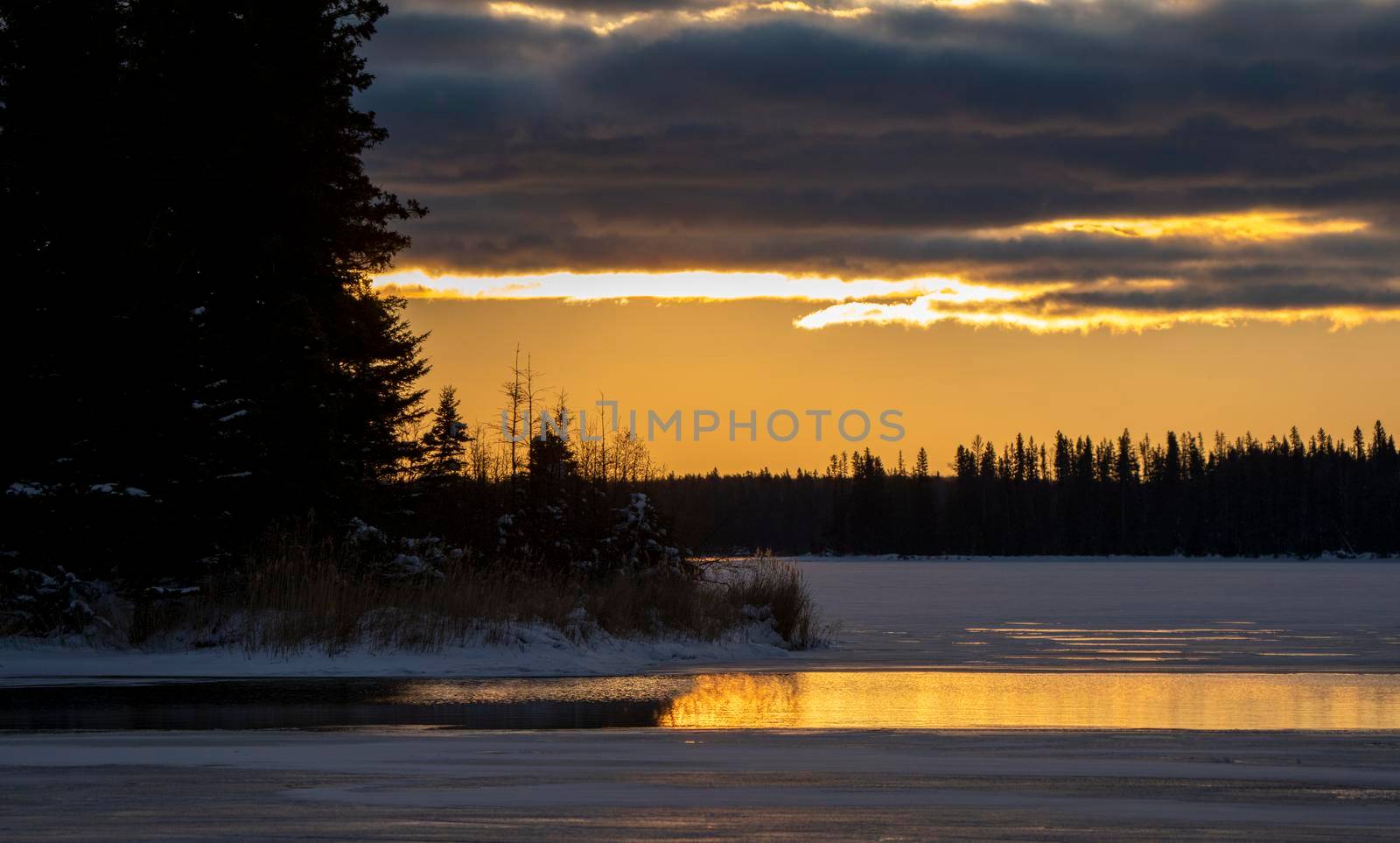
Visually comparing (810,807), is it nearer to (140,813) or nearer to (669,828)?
(669,828)

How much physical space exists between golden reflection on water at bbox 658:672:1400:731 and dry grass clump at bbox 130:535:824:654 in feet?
13.2

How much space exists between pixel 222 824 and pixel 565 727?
6119 mm

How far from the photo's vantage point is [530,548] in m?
37.0

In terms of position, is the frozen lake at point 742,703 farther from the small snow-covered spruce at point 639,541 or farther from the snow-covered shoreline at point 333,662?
the small snow-covered spruce at point 639,541

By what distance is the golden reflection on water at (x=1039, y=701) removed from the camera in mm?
15742

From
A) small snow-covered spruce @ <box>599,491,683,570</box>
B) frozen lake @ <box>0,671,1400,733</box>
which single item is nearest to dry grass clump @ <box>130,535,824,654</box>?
frozen lake @ <box>0,671,1400,733</box>

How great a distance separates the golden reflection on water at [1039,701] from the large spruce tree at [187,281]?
9.36 m

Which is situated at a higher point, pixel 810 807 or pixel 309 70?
pixel 309 70

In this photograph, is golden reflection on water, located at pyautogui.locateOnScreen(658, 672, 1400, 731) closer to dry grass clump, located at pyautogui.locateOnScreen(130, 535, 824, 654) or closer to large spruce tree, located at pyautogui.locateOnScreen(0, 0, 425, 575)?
dry grass clump, located at pyautogui.locateOnScreen(130, 535, 824, 654)

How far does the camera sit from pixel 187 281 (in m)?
27.9

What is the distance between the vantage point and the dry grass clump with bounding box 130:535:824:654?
2322cm

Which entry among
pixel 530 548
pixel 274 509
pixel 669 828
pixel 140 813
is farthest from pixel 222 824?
pixel 530 548

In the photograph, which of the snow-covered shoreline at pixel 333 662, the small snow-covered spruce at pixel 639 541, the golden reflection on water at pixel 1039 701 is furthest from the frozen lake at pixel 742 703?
the small snow-covered spruce at pixel 639 541

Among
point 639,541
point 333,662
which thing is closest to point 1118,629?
point 639,541
